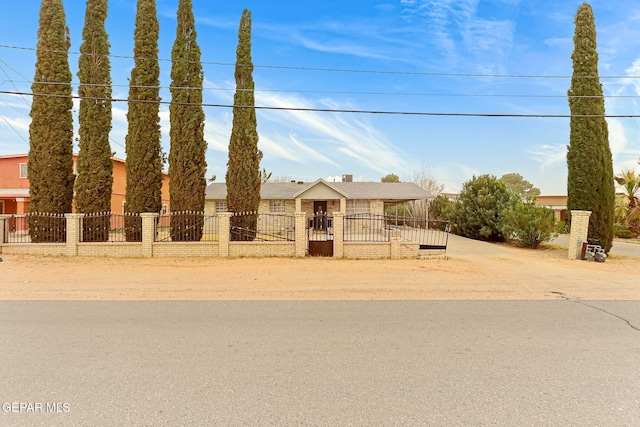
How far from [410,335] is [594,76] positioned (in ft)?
54.4

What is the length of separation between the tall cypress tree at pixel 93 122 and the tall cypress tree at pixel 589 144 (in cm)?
2033

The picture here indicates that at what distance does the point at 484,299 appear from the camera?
7.10 metres

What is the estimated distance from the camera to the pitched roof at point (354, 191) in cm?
2609

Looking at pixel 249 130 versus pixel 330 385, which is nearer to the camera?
pixel 330 385

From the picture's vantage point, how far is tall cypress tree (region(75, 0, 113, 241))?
15.6m

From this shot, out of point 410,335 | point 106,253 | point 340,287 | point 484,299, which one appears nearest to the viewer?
point 410,335

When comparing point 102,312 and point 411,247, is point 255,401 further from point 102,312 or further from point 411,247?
point 411,247

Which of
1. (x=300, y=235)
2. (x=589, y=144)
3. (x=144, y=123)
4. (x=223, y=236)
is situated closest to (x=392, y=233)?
(x=300, y=235)

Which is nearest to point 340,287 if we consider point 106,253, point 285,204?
point 106,253

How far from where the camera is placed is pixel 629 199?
2506 cm

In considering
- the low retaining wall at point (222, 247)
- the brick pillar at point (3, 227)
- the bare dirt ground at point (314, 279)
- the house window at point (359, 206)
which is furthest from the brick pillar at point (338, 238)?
the house window at point (359, 206)

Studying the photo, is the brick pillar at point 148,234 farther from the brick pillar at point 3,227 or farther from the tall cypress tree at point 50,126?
the brick pillar at point 3,227

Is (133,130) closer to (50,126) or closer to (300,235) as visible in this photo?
(50,126)

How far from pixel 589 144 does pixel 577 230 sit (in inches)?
152
